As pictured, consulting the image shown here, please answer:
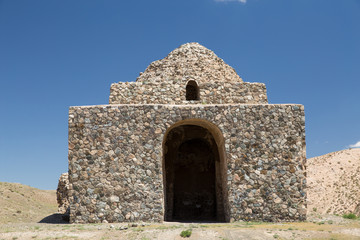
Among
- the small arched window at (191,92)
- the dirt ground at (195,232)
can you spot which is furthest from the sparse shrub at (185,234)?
the small arched window at (191,92)

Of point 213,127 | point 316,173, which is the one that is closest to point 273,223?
point 213,127

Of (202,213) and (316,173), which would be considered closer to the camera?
(202,213)

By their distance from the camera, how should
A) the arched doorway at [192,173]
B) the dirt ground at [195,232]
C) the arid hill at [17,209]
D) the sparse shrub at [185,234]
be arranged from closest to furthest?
the sparse shrub at [185,234]
the dirt ground at [195,232]
the arched doorway at [192,173]
the arid hill at [17,209]

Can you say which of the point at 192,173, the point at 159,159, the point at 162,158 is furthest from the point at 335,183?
the point at 159,159

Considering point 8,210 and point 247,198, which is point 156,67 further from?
point 8,210

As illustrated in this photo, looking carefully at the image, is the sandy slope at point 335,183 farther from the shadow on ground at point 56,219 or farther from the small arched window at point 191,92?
the shadow on ground at point 56,219

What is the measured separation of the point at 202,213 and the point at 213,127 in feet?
20.7

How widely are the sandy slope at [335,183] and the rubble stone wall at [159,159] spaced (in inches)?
580

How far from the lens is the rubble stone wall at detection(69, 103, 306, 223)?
1459 centimetres

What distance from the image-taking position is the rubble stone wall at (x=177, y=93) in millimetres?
17516

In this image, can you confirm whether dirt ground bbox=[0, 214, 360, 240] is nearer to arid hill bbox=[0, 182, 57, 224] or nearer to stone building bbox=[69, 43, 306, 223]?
stone building bbox=[69, 43, 306, 223]

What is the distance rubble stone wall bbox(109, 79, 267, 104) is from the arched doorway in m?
2.05

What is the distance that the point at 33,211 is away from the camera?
22.7 m

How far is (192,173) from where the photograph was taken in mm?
20453
